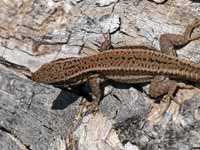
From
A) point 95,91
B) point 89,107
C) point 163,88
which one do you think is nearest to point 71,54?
point 95,91

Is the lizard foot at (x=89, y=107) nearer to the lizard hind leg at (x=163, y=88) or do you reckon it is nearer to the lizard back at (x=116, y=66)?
the lizard back at (x=116, y=66)

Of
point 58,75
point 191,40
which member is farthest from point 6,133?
point 191,40

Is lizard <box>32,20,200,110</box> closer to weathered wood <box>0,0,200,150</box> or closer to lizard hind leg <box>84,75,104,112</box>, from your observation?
lizard hind leg <box>84,75,104,112</box>

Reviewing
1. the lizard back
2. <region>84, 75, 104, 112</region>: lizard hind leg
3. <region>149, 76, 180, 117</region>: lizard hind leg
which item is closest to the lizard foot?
<region>84, 75, 104, 112</region>: lizard hind leg

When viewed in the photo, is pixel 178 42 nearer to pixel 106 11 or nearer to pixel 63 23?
pixel 106 11

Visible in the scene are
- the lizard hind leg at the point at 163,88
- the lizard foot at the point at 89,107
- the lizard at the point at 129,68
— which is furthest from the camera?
the lizard foot at the point at 89,107

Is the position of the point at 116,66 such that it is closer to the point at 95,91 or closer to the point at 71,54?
the point at 95,91

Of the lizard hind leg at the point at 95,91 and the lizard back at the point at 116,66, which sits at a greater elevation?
the lizard back at the point at 116,66

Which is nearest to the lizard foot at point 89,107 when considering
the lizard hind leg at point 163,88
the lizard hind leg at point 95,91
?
the lizard hind leg at point 95,91
